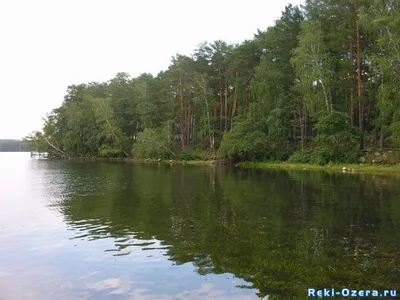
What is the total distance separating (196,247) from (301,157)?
35.3 m

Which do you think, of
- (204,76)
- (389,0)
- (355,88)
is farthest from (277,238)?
(204,76)

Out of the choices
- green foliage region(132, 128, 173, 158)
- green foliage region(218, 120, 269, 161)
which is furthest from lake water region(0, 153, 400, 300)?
green foliage region(132, 128, 173, 158)

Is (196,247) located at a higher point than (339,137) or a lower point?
lower

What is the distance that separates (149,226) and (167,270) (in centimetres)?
438

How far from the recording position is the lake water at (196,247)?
269 inches

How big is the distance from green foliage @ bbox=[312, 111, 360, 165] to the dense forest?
0.12m

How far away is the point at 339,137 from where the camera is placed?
3641cm

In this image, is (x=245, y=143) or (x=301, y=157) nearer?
(x=301, y=157)

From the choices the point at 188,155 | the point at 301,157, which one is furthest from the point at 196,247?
the point at 188,155

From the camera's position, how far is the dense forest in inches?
1371

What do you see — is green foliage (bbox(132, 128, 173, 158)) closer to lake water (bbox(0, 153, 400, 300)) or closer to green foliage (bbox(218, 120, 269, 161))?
green foliage (bbox(218, 120, 269, 161))

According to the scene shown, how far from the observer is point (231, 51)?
181ft

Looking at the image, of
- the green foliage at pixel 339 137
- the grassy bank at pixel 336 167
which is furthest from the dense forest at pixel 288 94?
the grassy bank at pixel 336 167

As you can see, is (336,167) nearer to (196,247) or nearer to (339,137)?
(339,137)
